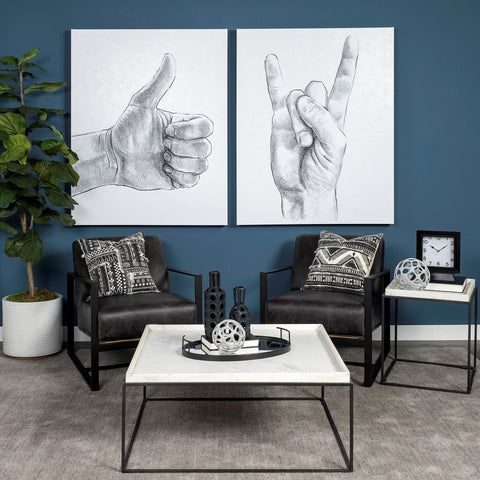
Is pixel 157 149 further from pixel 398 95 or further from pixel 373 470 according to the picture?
pixel 373 470

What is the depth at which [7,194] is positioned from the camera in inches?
147

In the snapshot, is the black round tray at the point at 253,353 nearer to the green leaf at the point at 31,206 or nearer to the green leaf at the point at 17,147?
the green leaf at the point at 31,206

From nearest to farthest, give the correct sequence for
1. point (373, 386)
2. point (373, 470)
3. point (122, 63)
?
point (373, 470) → point (373, 386) → point (122, 63)

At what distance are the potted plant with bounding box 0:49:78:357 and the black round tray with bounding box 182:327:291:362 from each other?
151cm

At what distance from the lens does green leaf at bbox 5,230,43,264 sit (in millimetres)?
3789

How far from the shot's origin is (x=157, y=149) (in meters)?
4.34

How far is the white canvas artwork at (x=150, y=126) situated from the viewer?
4.27 m

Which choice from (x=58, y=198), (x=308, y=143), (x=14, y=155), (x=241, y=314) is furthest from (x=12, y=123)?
(x=241, y=314)

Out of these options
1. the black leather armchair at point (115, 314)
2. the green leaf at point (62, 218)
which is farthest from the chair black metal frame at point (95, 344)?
the green leaf at point (62, 218)

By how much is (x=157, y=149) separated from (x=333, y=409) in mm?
2296

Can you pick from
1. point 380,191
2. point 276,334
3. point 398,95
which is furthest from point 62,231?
point 398,95

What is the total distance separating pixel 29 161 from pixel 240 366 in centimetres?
240

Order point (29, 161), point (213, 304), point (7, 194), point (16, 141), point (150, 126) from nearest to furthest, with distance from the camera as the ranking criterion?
1. point (213, 304)
2. point (7, 194)
3. point (16, 141)
4. point (29, 161)
5. point (150, 126)

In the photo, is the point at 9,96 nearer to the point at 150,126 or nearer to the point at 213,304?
the point at 150,126
